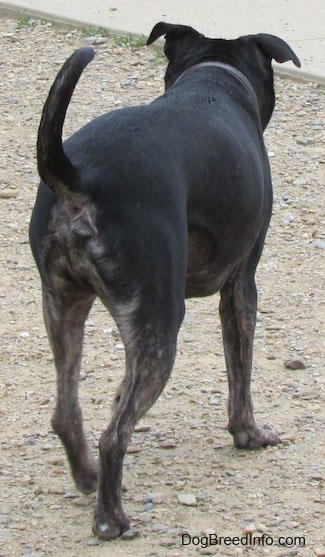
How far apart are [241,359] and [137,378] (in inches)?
38.0

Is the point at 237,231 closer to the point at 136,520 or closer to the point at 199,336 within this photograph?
the point at 136,520

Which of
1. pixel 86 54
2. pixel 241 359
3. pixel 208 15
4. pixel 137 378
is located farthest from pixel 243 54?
pixel 208 15

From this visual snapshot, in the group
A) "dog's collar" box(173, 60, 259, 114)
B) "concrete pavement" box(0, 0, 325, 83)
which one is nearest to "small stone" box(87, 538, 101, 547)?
"dog's collar" box(173, 60, 259, 114)

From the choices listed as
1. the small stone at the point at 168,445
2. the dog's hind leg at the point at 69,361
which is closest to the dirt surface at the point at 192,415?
the small stone at the point at 168,445

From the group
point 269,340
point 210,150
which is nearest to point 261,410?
point 269,340

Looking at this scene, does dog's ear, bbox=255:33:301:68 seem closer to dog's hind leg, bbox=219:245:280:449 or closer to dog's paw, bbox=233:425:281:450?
dog's hind leg, bbox=219:245:280:449

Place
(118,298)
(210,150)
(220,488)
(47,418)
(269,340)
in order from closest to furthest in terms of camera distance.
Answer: (118,298) → (210,150) → (220,488) → (47,418) → (269,340)

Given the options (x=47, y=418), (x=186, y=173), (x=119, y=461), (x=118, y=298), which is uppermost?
(x=186, y=173)

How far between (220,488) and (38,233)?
1.22m

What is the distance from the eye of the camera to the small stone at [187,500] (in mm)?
4711

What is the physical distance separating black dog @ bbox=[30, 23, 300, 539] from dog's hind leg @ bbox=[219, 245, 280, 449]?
0.16 m

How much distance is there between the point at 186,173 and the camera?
4316mm

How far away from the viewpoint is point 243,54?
5.30 m

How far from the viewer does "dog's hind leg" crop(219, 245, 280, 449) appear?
16.8 feet
